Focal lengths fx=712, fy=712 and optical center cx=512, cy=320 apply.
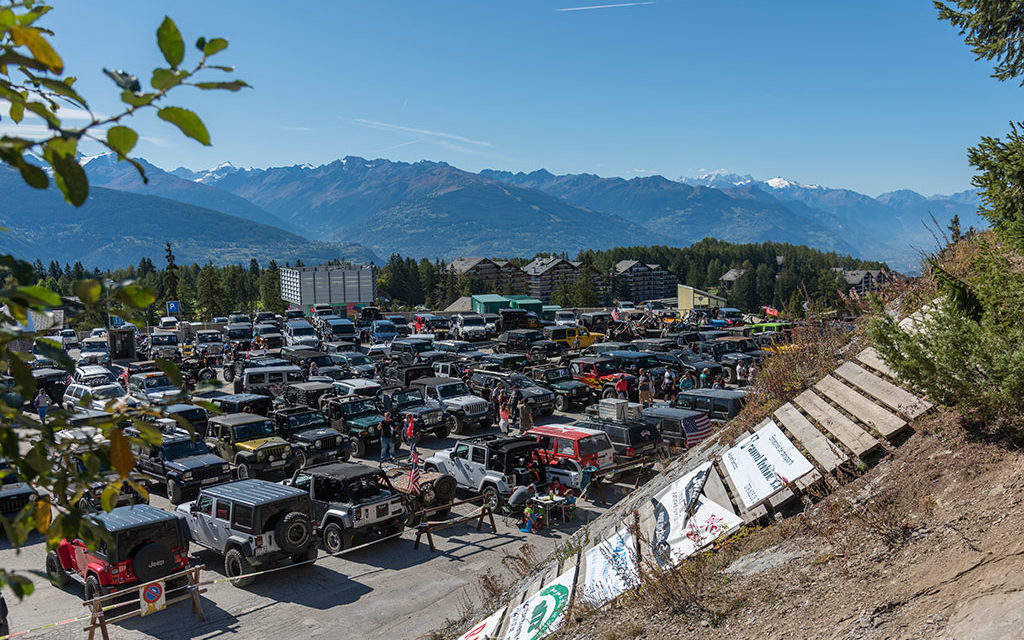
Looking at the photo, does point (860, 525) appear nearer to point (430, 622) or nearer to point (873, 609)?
point (873, 609)

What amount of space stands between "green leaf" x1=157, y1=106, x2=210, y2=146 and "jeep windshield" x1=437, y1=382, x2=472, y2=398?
22.6m

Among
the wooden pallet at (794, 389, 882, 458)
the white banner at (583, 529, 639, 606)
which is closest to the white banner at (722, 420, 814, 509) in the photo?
the wooden pallet at (794, 389, 882, 458)

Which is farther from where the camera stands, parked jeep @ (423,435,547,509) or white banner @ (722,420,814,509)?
parked jeep @ (423,435,547,509)

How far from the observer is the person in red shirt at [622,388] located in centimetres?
2702

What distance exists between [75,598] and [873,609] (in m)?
12.4

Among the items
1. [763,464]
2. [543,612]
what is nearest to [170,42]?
[543,612]

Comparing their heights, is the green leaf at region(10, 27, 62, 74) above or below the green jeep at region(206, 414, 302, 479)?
above

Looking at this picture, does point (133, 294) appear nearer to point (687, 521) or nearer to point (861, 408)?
point (687, 521)

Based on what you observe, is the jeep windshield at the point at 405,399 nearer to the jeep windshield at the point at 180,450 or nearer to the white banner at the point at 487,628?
the jeep windshield at the point at 180,450

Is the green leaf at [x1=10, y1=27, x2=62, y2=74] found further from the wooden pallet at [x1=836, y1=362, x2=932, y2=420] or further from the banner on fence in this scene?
the wooden pallet at [x1=836, y1=362, x2=932, y2=420]

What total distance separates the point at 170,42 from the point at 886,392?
8.41 metres

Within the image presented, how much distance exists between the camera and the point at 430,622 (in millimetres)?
10930

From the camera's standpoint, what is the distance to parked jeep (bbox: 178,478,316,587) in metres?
12.3

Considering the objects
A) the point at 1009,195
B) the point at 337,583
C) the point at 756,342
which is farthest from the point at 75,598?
the point at 756,342
